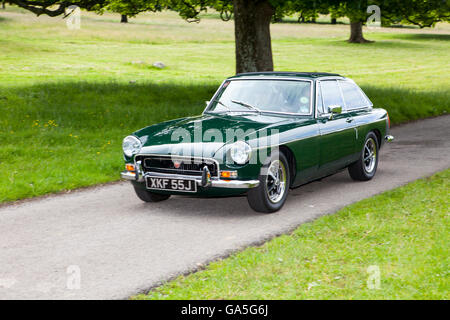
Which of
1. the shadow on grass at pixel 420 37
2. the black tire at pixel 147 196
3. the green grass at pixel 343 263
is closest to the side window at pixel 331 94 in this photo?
the green grass at pixel 343 263

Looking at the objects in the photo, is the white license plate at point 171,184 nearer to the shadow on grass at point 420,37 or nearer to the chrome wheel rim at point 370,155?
the chrome wheel rim at point 370,155

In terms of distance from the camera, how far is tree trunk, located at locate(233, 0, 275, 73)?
683 inches

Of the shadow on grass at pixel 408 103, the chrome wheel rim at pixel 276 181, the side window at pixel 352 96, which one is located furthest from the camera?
the shadow on grass at pixel 408 103

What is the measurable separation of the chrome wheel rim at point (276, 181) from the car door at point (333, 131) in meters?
0.83

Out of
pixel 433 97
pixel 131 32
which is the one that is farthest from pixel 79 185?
pixel 131 32

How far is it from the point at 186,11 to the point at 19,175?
15946mm

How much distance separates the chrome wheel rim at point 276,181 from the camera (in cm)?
723

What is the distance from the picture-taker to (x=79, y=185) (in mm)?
9156

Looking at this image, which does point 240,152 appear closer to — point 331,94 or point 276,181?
point 276,181

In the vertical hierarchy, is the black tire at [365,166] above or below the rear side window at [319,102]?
below

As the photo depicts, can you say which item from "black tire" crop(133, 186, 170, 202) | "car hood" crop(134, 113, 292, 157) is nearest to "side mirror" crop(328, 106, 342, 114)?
"car hood" crop(134, 113, 292, 157)

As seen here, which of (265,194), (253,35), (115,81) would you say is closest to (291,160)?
(265,194)

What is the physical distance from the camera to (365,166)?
30.6 feet
